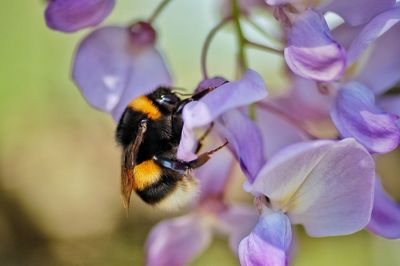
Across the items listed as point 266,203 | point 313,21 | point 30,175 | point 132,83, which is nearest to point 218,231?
point 132,83

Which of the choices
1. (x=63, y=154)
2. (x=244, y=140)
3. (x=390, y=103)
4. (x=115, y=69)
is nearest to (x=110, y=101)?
(x=115, y=69)

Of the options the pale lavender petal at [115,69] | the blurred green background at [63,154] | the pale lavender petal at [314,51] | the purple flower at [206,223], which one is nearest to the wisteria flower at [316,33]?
the pale lavender petal at [314,51]

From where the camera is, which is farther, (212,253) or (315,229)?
(212,253)

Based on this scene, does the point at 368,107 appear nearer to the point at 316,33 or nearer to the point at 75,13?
the point at 316,33

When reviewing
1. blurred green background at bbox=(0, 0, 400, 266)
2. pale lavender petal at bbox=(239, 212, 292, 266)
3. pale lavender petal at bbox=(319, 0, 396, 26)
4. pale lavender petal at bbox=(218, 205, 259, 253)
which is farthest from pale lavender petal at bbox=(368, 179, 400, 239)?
blurred green background at bbox=(0, 0, 400, 266)

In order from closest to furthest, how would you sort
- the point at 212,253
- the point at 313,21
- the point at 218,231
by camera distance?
1. the point at 313,21
2. the point at 218,231
3. the point at 212,253

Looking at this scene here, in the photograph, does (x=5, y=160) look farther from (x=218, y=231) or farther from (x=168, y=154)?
(x=168, y=154)
